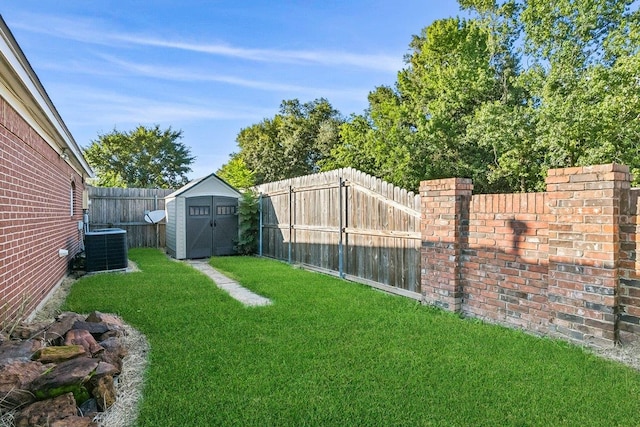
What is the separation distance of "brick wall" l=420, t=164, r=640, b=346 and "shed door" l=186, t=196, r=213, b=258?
7.10m

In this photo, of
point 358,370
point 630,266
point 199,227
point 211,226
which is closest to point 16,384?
point 358,370

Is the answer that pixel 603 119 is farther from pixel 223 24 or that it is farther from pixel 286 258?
pixel 223 24

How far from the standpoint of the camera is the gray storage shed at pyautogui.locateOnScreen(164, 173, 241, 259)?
10195 millimetres

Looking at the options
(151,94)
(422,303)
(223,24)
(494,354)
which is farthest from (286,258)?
(151,94)

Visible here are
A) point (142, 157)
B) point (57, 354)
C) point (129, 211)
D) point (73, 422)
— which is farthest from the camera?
point (142, 157)

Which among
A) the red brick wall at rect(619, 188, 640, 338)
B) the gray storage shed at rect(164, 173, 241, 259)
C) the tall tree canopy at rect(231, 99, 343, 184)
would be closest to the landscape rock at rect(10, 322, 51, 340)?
the red brick wall at rect(619, 188, 640, 338)

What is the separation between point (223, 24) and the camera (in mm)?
8328

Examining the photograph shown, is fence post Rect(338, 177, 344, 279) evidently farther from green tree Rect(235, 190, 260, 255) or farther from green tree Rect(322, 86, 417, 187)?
green tree Rect(322, 86, 417, 187)

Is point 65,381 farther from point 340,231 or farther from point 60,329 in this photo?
point 340,231

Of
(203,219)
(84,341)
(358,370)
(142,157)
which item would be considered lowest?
(358,370)

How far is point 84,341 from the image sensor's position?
9.78 feet

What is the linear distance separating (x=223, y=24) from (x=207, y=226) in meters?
5.15

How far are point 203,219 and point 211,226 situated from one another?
0.30 meters

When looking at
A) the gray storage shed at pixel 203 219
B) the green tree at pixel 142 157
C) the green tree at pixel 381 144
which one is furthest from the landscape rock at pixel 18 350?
the green tree at pixel 142 157
